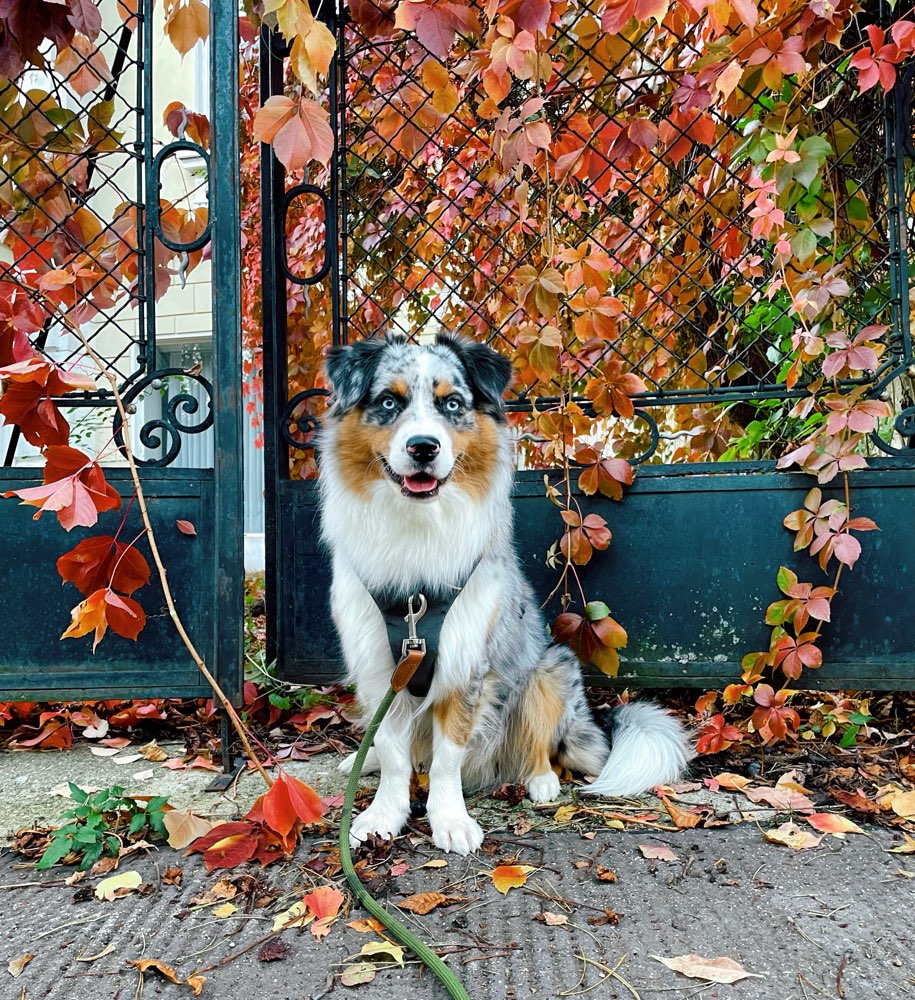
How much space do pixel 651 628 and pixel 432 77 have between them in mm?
2104

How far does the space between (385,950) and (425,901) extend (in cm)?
22

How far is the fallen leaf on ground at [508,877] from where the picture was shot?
1.89 m

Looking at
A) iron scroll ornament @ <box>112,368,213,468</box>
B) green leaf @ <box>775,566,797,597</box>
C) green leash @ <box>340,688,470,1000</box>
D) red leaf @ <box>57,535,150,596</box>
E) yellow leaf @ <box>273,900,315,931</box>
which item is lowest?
yellow leaf @ <box>273,900,315,931</box>

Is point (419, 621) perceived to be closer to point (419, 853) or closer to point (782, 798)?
point (419, 853)

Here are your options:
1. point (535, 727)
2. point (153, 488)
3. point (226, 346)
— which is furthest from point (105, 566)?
point (535, 727)

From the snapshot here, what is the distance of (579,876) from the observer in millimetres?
1951

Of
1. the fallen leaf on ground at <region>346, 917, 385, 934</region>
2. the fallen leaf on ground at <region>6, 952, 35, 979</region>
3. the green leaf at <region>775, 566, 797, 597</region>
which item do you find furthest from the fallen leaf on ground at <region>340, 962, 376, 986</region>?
the green leaf at <region>775, 566, 797, 597</region>

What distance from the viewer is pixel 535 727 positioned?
256cm

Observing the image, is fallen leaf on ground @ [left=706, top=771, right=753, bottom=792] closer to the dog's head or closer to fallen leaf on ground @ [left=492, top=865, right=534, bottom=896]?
fallen leaf on ground @ [left=492, top=865, right=534, bottom=896]


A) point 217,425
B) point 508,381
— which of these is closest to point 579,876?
point 508,381

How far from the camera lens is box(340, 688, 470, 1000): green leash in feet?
4.82

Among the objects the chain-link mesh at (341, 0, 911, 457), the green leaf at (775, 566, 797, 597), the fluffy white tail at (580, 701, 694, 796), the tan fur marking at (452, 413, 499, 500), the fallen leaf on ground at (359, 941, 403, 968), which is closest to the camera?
the fallen leaf on ground at (359, 941, 403, 968)

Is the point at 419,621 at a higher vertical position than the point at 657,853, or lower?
higher

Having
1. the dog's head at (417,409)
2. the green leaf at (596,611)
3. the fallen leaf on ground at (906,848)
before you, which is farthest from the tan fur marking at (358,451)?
the fallen leaf on ground at (906,848)
